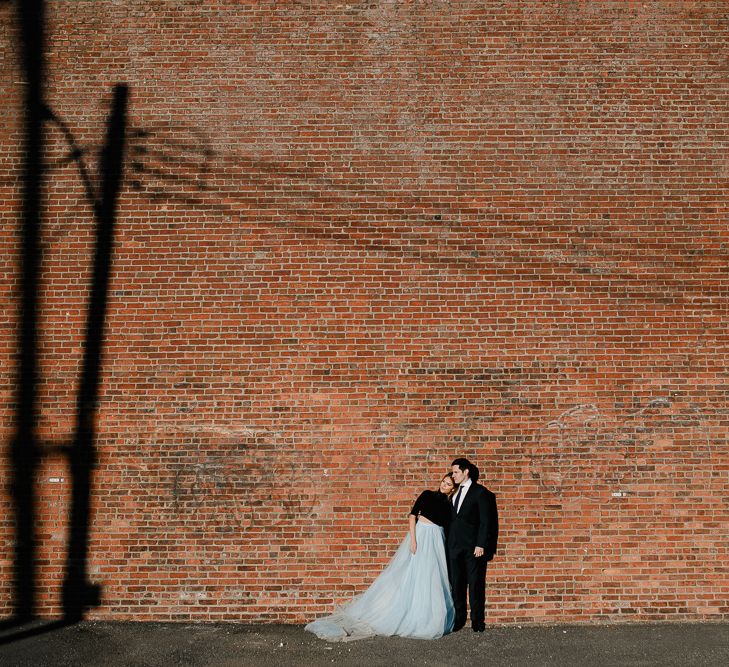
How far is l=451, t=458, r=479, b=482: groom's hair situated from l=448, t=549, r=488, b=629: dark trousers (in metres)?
0.71

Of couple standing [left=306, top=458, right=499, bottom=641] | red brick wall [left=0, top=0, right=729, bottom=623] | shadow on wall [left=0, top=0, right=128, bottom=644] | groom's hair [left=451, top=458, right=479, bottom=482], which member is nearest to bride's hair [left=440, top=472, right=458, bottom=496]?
couple standing [left=306, top=458, right=499, bottom=641]

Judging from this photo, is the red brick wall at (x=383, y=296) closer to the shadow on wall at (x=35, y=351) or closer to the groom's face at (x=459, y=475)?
the shadow on wall at (x=35, y=351)

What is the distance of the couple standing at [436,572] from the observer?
6699 millimetres

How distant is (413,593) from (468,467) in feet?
4.27

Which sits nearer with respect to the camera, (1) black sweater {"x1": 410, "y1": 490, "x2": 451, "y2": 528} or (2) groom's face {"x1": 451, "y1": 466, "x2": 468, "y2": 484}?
(1) black sweater {"x1": 410, "y1": 490, "x2": 451, "y2": 528}

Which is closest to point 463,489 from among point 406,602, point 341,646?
point 406,602

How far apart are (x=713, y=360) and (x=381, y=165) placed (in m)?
4.03

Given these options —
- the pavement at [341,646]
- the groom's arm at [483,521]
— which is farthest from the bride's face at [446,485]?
the pavement at [341,646]

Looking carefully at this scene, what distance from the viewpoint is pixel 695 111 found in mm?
7875

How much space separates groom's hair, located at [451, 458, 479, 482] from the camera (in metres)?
7.10

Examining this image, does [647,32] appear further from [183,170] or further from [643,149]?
[183,170]

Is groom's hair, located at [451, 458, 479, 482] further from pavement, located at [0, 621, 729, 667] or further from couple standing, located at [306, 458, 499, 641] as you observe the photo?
pavement, located at [0, 621, 729, 667]

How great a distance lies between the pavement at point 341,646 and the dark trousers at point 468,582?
0.16 meters

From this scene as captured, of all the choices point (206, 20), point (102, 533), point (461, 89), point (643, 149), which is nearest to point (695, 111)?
point (643, 149)
